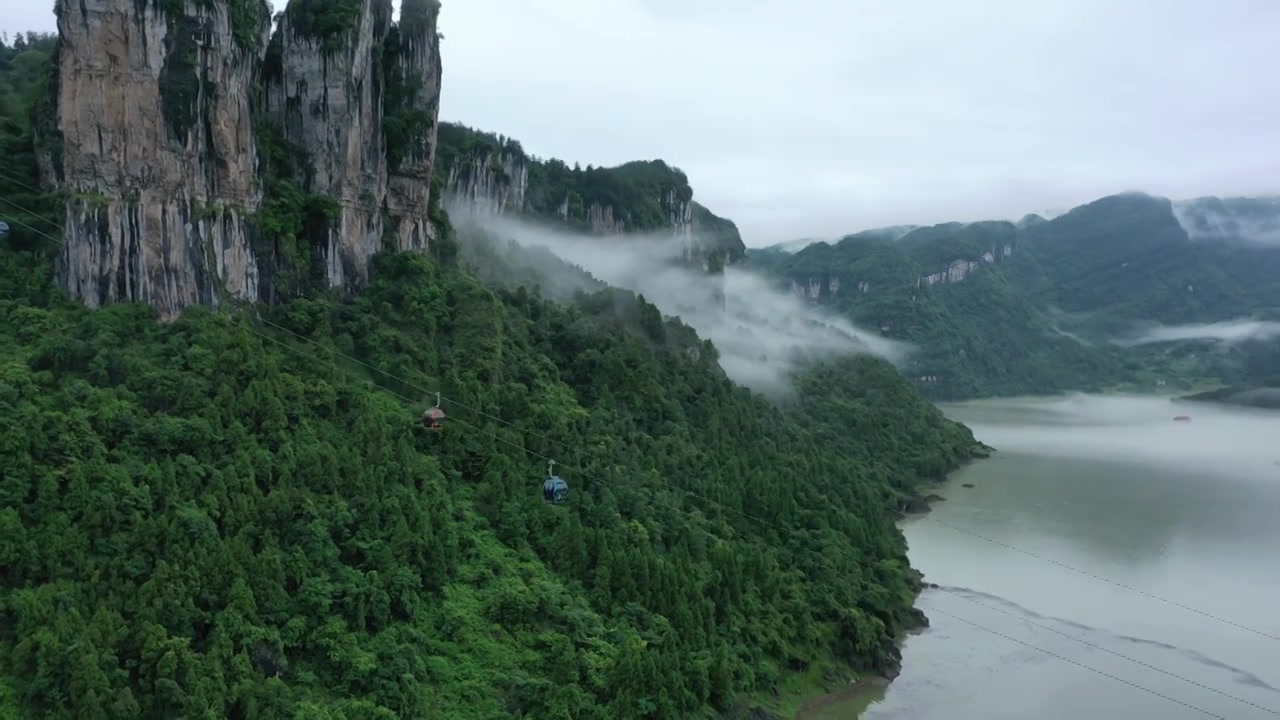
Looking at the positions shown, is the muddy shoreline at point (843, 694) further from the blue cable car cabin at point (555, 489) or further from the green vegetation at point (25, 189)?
the green vegetation at point (25, 189)

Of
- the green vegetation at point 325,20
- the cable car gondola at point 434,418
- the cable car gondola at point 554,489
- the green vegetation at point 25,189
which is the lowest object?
the cable car gondola at point 554,489

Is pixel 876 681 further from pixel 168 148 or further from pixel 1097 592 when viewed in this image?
pixel 168 148

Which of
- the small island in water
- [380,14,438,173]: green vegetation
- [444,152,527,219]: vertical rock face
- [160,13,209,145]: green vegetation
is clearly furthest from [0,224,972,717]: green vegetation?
the small island in water

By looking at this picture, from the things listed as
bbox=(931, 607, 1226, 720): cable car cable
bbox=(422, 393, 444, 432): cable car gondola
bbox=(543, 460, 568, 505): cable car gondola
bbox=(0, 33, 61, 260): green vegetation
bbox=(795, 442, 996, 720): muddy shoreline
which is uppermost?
bbox=(0, 33, 61, 260): green vegetation

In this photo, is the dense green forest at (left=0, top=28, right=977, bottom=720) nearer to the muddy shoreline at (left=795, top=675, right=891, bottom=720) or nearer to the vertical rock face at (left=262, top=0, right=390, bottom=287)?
the muddy shoreline at (left=795, top=675, right=891, bottom=720)

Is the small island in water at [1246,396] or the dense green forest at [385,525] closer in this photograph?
the dense green forest at [385,525]

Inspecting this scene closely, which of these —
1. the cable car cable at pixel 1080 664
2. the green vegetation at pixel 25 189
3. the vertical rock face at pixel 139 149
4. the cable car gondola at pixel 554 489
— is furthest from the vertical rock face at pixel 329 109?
the cable car cable at pixel 1080 664

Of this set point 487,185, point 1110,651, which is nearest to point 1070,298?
point 487,185
